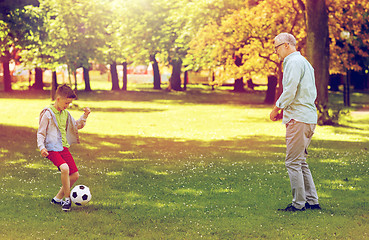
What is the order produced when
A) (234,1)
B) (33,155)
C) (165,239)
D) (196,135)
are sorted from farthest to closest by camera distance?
(234,1)
(196,135)
(33,155)
(165,239)

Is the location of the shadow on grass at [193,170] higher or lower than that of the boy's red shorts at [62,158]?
lower

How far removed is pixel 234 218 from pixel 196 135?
12329 mm

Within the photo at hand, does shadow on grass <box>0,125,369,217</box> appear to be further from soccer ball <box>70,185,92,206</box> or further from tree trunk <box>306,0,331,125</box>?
tree trunk <box>306,0,331,125</box>

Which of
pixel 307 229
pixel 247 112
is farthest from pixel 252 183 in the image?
pixel 247 112

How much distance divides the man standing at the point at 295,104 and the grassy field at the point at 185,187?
739 mm

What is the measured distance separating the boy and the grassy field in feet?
1.75

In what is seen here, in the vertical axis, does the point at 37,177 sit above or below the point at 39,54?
below

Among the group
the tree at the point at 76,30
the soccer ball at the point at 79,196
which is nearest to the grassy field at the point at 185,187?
the soccer ball at the point at 79,196

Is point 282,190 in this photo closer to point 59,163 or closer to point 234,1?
point 59,163

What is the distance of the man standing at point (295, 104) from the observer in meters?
7.29

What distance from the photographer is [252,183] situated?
10.3m

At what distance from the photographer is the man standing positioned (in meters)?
7.29

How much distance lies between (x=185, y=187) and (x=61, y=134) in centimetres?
290

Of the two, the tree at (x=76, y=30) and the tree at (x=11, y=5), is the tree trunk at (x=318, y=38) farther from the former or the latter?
the tree at (x=76, y=30)
